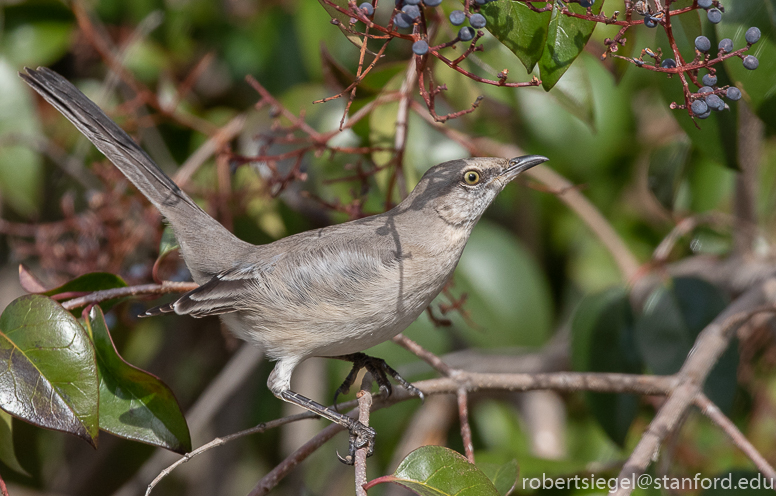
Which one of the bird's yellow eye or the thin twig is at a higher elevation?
the bird's yellow eye

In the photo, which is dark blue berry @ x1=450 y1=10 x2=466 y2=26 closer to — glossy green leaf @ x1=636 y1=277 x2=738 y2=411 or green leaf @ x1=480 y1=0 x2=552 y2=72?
green leaf @ x1=480 y1=0 x2=552 y2=72

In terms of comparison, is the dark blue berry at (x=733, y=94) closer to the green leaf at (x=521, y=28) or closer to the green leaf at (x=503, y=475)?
the green leaf at (x=521, y=28)

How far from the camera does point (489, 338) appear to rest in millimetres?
4125

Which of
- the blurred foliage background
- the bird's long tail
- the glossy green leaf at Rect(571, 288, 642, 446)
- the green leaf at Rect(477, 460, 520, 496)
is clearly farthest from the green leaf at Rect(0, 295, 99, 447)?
the glossy green leaf at Rect(571, 288, 642, 446)

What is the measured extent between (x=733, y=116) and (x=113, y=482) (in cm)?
460

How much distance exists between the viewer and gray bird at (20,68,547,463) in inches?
104

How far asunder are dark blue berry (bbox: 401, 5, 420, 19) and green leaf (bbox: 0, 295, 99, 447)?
4.52 feet

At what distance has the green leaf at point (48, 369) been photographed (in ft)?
6.60

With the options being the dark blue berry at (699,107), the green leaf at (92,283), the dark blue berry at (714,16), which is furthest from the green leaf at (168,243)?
the dark blue berry at (714,16)

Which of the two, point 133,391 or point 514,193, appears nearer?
point 133,391

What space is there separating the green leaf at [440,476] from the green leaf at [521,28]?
3.72 ft

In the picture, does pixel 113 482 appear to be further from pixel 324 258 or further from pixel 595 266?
pixel 595 266

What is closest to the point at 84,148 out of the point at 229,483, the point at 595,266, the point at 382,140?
the point at 382,140

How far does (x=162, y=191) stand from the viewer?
3188 millimetres
